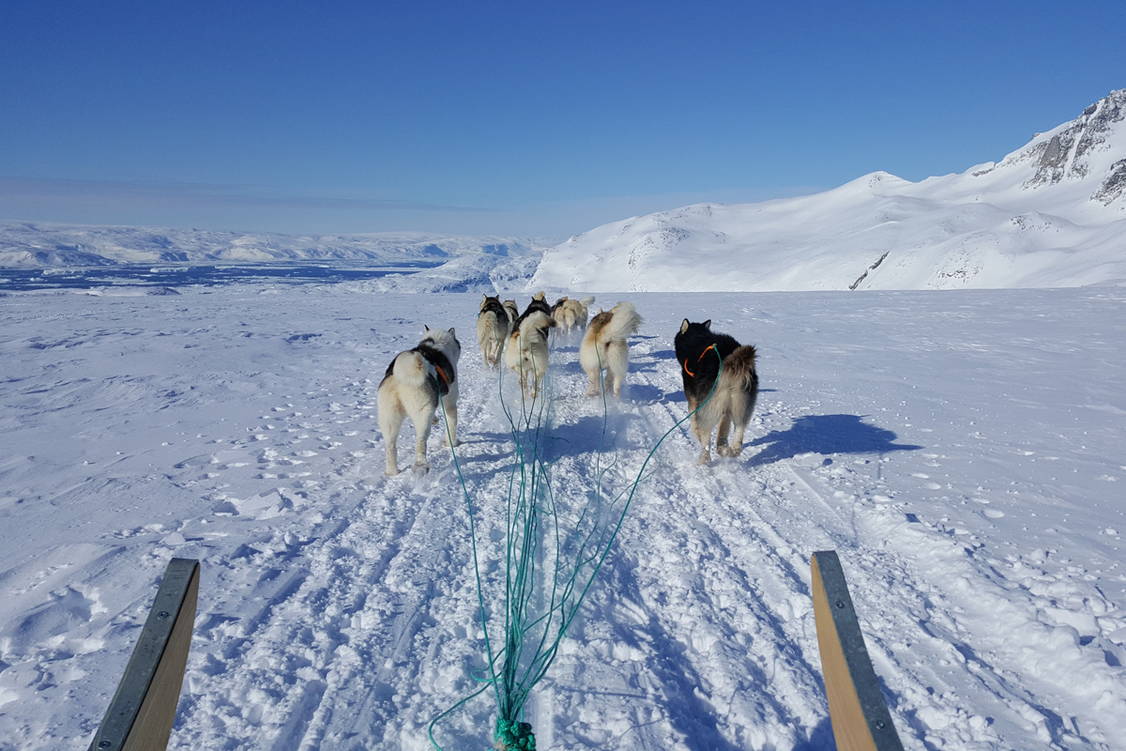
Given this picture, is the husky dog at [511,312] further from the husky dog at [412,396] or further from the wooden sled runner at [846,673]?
the wooden sled runner at [846,673]

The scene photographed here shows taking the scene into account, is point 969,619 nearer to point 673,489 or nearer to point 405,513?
point 673,489

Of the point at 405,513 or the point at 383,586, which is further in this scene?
the point at 405,513

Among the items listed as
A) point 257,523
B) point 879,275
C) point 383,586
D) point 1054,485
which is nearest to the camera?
point 383,586

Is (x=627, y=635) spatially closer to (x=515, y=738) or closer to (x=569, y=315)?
(x=515, y=738)

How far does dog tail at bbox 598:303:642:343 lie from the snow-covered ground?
93 cm

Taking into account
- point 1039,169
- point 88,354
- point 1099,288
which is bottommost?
point 88,354

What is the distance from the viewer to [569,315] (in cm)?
1132

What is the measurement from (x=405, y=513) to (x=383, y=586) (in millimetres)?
990

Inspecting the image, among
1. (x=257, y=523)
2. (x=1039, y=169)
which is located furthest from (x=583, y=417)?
(x=1039, y=169)

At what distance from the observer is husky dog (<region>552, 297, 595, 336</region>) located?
1131 cm

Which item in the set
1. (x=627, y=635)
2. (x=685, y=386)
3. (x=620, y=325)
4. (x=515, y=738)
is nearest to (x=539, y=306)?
(x=620, y=325)

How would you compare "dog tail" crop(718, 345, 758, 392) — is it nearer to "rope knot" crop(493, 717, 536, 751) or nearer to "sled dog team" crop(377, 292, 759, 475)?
"sled dog team" crop(377, 292, 759, 475)

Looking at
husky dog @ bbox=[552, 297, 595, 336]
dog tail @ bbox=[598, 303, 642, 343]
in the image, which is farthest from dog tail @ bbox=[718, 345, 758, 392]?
husky dog @ bbox=[552, 297, 595, 336]

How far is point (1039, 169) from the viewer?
101 metres
